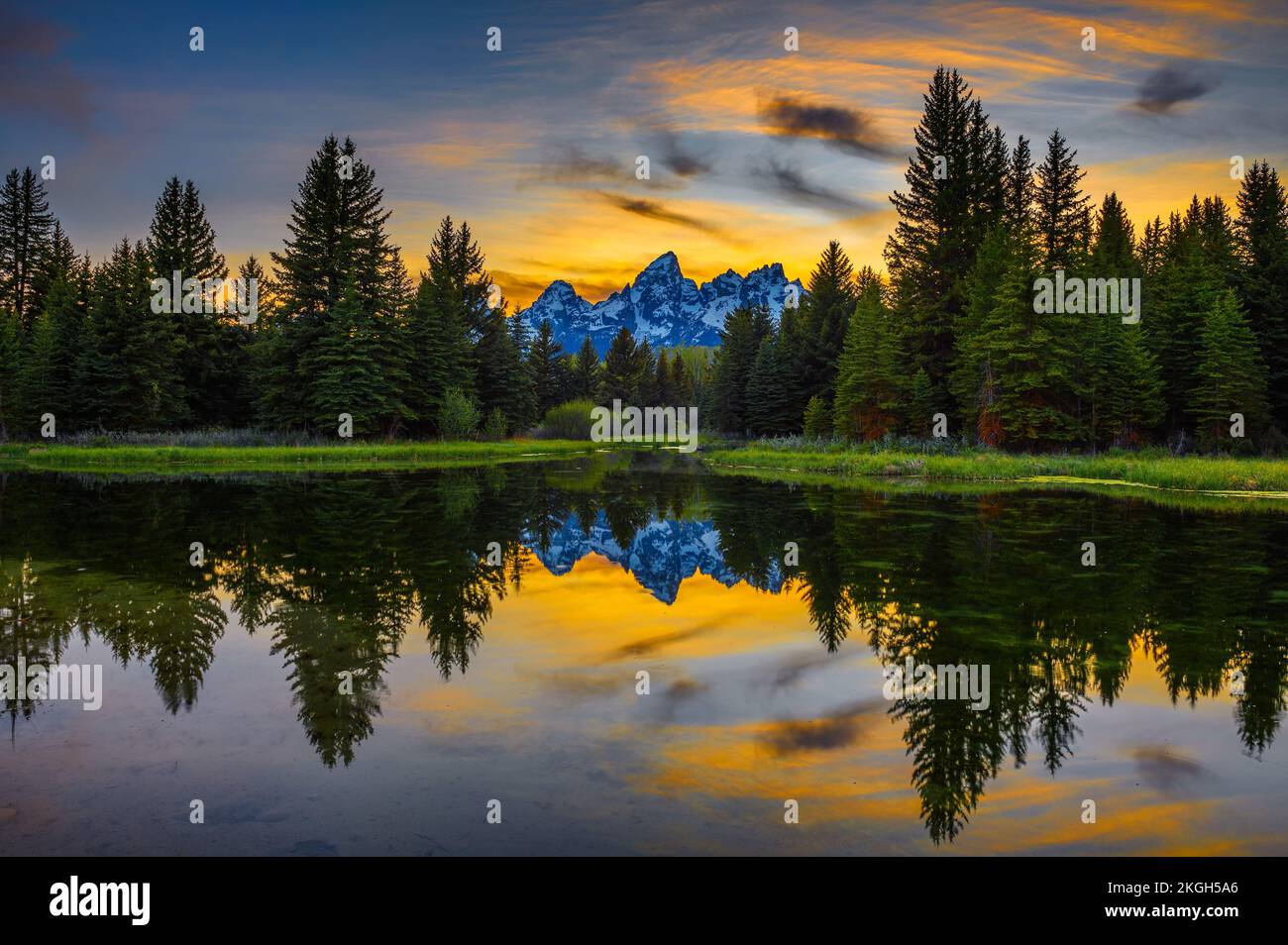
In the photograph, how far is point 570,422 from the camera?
80.9m

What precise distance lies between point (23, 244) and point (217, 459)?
48.3 metres

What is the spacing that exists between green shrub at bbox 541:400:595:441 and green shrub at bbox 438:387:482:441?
21.0 m

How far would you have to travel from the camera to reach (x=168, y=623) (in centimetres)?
989

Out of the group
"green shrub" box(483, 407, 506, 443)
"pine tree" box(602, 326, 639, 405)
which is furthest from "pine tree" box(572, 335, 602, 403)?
"green shrub" box(483, 407, 506, 443)

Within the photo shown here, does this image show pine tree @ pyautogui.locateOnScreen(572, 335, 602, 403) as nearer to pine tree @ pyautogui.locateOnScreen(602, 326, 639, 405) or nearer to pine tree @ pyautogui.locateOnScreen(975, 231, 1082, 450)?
pine tree @ pyautogui.locateOnScreen(602, 326, 639, 405)

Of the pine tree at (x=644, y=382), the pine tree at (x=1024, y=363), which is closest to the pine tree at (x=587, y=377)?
the pine tree at (x=644, y=382)

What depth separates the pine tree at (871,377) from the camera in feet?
157

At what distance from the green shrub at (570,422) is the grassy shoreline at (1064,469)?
36.2m

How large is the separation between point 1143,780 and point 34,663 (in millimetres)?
10632

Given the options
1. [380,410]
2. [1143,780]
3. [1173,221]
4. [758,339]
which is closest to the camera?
[1143,780]

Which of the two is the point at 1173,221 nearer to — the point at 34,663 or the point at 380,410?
the point at 380,410

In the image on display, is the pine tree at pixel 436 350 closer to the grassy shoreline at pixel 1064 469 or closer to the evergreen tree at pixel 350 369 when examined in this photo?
the evergreen tree at pixel 350 369

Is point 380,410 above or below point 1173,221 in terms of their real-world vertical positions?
below
